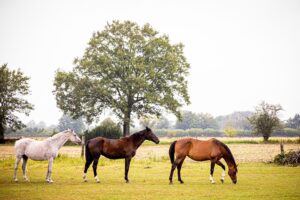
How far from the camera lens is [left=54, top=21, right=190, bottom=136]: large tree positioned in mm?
50344

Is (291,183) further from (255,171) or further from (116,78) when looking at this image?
(116,78)

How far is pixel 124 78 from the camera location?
169 feet

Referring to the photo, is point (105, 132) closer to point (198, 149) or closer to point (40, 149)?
point (40, 149)

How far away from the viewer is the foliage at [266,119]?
52875mm

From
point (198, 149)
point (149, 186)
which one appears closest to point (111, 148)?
point (149, 186)

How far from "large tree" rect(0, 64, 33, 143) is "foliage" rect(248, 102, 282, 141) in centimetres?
3540

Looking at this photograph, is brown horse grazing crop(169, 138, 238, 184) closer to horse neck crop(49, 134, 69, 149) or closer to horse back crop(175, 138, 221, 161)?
horse back crop(175, 138, 221, 161)

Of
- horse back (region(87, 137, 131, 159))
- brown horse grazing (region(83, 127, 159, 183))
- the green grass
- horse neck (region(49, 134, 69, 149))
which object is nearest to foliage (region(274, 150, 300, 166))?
the green grass

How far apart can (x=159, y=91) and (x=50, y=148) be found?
37110 millimetres

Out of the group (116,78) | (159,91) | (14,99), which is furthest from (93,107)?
(14,99)

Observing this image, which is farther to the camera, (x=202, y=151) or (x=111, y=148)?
(x=111, y=148)

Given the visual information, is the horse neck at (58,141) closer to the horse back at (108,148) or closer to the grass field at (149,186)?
the horse back at (108,148)

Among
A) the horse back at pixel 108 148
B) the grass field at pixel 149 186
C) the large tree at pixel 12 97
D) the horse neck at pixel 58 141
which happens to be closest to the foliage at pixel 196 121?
the large tree at pixel 12 97

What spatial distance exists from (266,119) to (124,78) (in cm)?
2092
